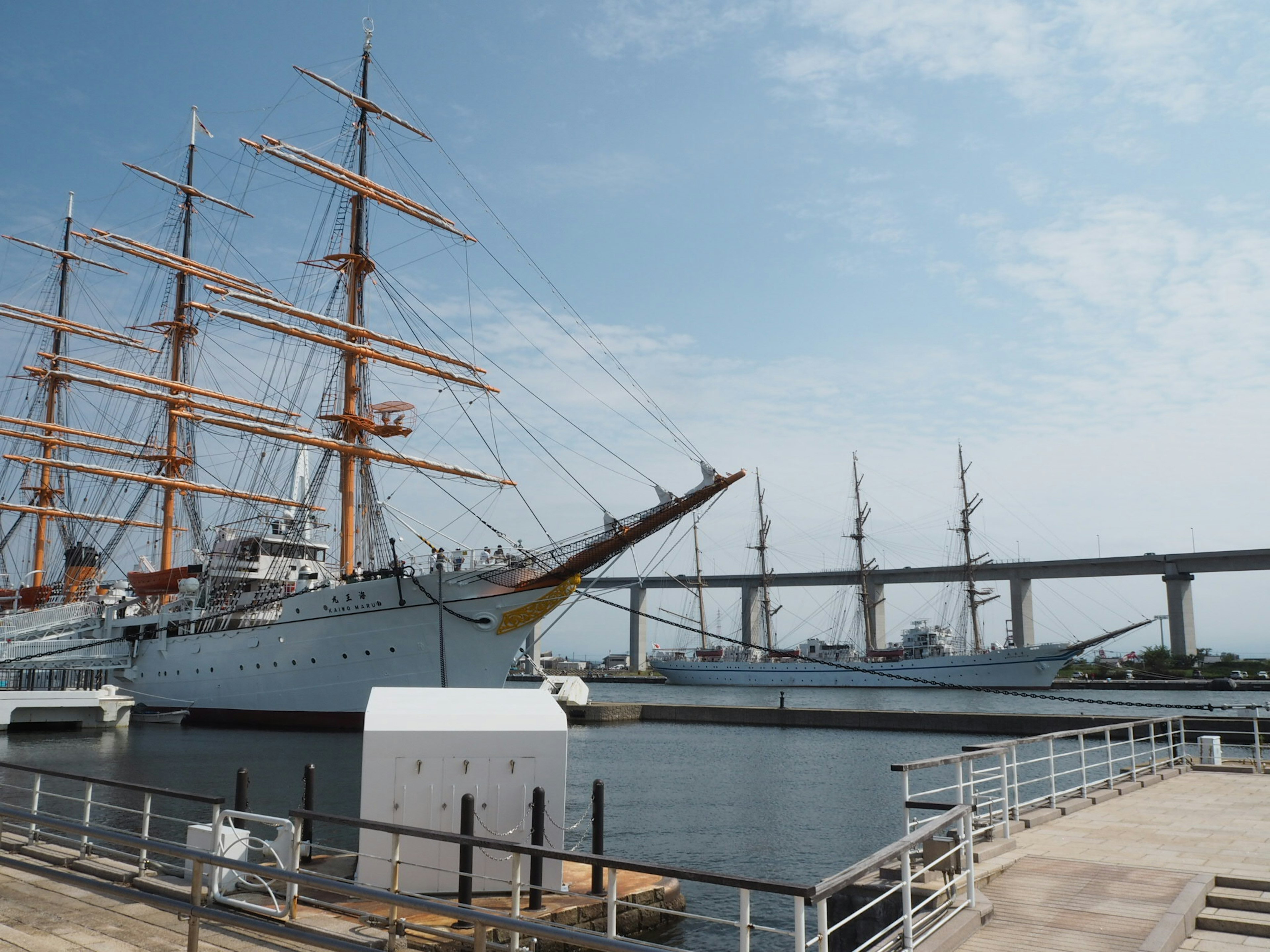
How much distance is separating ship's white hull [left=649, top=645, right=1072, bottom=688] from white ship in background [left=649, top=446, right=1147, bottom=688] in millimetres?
81

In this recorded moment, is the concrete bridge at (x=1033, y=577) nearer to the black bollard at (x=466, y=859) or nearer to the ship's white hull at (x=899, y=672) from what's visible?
the ship's white hull at (x=899, y=672)

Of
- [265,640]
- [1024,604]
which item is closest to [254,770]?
[265,640]

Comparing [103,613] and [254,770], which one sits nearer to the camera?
[254,770]

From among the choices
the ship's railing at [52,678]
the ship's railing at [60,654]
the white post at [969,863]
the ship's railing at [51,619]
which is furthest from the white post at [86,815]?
the ship's railing at [51,619]

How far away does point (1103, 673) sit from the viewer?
105 meters

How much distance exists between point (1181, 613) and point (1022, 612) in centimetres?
1556

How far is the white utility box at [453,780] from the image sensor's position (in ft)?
32.7

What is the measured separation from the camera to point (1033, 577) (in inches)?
4163

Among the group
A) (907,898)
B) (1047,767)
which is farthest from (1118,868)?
Answer: (1047,767)

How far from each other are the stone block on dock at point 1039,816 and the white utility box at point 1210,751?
896cm

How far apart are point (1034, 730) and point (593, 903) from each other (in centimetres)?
3288

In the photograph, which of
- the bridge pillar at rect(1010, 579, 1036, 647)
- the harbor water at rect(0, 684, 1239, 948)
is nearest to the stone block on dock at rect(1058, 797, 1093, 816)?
the harbor water at rect(0, 684, 1239, 948)

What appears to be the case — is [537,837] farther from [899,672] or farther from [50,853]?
[899,672]

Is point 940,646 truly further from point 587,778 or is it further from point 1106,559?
point 587,778
